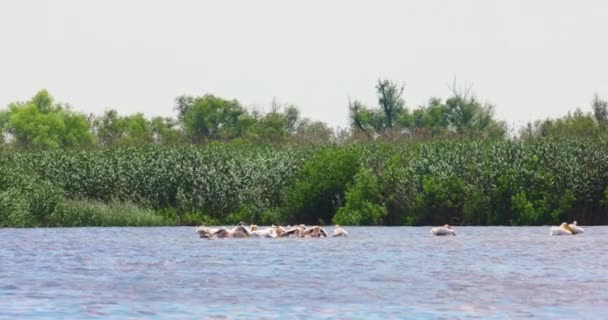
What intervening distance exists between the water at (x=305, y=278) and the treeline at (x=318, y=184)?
16.6m

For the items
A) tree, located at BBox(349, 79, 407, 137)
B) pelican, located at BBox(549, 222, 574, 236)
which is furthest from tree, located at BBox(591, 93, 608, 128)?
pelican, located at BBox(549, 222, 574, 236)

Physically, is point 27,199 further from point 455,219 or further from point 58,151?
point 455,219

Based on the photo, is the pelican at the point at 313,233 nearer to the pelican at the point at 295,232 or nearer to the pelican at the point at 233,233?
the pelican at the point at 295,232

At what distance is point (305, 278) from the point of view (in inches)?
1195

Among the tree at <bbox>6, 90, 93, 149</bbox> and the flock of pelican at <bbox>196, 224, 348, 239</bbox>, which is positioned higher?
the tree at <bbox>6, 90, 93, 149</bbox>

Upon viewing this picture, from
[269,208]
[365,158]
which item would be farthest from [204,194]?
[365,158]

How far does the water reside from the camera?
23.4m

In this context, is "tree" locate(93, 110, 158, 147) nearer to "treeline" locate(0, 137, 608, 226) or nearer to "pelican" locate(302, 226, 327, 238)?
"treeline" locate(0, 137, 608, 226)

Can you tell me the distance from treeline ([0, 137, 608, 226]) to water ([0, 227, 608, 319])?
1662 cm

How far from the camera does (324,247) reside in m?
44.3

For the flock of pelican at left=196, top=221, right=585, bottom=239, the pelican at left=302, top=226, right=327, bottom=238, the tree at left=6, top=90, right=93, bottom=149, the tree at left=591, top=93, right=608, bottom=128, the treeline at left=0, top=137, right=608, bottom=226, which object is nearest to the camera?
the flock of pelican at left=196, top=221, right=585, bottom=239

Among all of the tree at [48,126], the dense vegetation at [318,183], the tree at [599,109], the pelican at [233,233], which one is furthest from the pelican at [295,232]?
the tree at [48,126]

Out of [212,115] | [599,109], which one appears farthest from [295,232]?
[212,115]

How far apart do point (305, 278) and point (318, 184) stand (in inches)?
→ 1616
